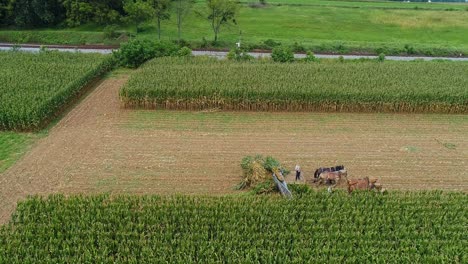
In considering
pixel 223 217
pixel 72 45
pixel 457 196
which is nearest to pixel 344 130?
pixel 457 196

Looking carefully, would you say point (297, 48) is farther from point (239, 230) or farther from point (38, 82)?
point (239, 230)

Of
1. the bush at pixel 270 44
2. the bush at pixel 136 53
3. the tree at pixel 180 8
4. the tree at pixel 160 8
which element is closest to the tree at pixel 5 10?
the tree at pixel 160 8

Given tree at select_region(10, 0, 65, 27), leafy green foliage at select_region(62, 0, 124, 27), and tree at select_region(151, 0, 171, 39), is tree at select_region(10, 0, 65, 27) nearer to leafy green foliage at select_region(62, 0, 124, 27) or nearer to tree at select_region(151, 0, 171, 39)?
leafy green foliage at select_region(62, 0, 124, 27)

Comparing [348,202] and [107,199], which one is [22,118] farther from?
[348,202]

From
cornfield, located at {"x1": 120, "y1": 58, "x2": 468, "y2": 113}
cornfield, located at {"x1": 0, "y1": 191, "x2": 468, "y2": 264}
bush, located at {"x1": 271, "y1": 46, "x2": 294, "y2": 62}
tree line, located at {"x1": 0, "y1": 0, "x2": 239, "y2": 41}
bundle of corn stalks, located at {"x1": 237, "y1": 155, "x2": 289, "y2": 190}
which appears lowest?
cornfield, located at {"x1": 0, "y1": 191, "x2": 468, "y2": 264}

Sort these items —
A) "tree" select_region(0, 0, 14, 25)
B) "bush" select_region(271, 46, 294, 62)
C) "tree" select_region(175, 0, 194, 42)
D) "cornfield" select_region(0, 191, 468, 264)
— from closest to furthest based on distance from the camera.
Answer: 1. "cornfield" select_region(0, 191, 468, 264)
2. "bush" select_region(271, 46, 294, 62)
3. "tree" select_region(175, 0, 194, 42)
4. "tree" select_region(0, 0, 14, 25)

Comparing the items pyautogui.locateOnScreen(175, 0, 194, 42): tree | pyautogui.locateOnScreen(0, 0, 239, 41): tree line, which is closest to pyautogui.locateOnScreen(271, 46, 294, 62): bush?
pyautogui.locateOnScreen(0, 0, 239, 41): tree line

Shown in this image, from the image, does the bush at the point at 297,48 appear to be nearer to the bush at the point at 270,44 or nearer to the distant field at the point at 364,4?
the bush at the point at 270,44
